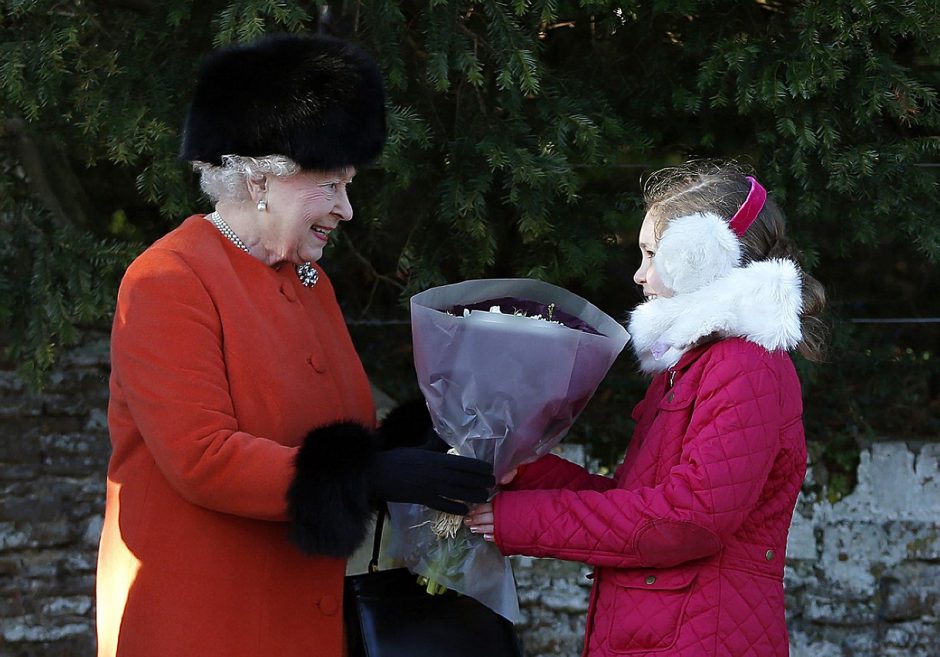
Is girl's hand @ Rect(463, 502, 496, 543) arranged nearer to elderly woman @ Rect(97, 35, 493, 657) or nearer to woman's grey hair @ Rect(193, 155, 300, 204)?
elderly woman @ Rect(97, 35, 493, 657)

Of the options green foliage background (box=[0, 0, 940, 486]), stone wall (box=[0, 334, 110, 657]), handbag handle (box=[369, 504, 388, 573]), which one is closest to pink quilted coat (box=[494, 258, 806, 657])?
handbag handle (box=[369, 504, 388, 573])

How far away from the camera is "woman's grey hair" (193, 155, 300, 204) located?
2244mm

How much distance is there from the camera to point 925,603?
13.7ft

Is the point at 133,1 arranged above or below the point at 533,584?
above

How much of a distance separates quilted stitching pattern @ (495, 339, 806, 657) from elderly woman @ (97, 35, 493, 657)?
0.72 ft

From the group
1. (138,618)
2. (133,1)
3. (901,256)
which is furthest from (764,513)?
(901,256)

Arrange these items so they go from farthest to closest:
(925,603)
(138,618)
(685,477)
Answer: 1. (925,603)
2. (138,618)
3. (685,477)

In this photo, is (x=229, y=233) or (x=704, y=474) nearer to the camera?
(x=704, y=474)

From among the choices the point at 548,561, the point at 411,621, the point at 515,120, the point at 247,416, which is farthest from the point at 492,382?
the point at 548,561

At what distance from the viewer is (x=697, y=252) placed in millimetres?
2129

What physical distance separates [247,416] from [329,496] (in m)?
0.26

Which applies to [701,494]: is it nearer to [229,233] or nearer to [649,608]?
[649,608]

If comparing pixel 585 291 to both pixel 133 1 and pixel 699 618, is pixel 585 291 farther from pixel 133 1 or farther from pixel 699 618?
pixel 699 618

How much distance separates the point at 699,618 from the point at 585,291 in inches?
90.6
